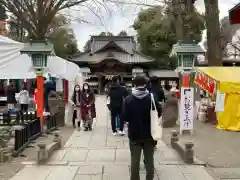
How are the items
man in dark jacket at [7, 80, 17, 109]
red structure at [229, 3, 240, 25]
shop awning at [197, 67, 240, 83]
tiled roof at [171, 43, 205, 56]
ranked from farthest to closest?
man in dark jacket at [7, 80, 17, 109], shop awning at [197, 67, 240, 83], tiled roof at [171, 43, 205, 56], red structure at [229, 3, 240, 25]

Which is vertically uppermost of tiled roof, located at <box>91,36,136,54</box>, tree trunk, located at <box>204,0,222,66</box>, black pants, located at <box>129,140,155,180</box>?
tiled roof, located at <box>91,36,136,54</box>

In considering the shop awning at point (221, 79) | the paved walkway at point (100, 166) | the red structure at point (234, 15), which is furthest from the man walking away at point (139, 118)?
the shop awning at point (221, 79)

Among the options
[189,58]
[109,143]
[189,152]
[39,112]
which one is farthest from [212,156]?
[39,112]

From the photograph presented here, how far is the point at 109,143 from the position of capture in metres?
10.6

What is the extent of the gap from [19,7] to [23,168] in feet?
38.8

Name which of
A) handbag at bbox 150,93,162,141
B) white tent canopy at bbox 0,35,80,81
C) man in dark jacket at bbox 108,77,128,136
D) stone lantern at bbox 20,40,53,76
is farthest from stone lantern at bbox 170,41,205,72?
handbag at bbox 150,93,162,141

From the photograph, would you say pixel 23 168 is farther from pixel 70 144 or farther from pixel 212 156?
pixel 212 156

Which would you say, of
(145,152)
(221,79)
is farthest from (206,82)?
(145,152)

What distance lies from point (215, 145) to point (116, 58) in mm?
40665

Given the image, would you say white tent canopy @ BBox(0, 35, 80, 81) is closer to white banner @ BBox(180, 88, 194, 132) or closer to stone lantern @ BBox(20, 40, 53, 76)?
stone lantern @ BBox(20, 40, 53, 76)

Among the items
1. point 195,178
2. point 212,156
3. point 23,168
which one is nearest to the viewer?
point 195,178

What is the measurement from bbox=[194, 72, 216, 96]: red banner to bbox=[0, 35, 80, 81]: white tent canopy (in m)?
5.15

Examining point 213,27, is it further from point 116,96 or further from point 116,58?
point 116,58

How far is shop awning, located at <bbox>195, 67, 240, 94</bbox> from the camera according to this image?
13.4m
